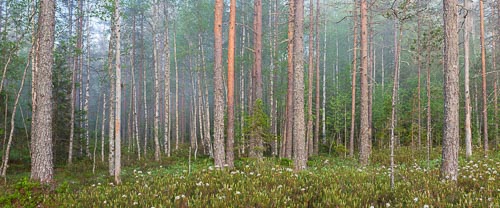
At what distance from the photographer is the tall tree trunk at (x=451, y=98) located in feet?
24.5

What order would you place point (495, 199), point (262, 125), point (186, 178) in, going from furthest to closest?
1. point (262, 125)
2. point (186, 178)
3. point (495, 199)

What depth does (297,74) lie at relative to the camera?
10055mm

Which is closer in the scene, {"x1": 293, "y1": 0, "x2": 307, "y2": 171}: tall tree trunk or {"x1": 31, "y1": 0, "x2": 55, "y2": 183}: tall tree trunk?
{"x1": 31, "y1": 0, "x2": 55, "y2": 183}: tall tree trunk

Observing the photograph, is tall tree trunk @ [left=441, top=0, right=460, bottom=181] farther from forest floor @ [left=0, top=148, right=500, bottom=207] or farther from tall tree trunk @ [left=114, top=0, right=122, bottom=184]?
tall tree trunk @ [left=114, top=0, right=122, bottom=184]

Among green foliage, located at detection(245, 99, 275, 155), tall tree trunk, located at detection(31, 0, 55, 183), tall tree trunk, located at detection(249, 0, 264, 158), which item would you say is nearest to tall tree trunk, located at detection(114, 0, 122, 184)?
tall tree trunk, located at detection(31, 0, 55, 183)

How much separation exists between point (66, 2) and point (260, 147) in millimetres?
19328

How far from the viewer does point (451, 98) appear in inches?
301

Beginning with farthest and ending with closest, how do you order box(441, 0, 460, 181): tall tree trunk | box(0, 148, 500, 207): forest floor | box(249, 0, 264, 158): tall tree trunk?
1. box(249, 0, 264, 158): tall tree trunk
2. box(441, 0, 460, 181): tall tree trunk
3. box(0, 148, 500, 207): forest floor

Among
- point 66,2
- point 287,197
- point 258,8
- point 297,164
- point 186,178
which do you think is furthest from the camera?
point 66,2

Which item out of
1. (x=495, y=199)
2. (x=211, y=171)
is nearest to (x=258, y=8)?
(x=211, y=171)

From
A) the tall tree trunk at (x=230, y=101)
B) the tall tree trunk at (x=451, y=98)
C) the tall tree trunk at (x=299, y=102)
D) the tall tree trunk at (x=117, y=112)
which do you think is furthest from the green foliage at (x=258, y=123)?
the tall tree trunk at (x=451, y=98)

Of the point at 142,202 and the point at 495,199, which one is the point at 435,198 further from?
the point at 142,202

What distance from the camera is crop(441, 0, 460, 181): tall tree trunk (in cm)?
747

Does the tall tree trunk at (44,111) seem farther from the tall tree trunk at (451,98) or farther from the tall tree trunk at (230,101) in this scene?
the tall tree trunk at (451,98)
